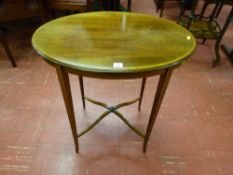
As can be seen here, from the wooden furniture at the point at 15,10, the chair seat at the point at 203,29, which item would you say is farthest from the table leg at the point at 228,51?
the wooden furniture at the point at 15,10

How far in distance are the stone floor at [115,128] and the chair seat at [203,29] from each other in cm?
36

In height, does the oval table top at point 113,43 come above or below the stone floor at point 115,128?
above

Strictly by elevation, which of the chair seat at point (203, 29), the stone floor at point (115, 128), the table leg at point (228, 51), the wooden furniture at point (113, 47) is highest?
the wooden furniture at point (113, 47)

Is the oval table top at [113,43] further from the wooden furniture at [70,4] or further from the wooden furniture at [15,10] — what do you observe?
the wooden furniture at [15,10]

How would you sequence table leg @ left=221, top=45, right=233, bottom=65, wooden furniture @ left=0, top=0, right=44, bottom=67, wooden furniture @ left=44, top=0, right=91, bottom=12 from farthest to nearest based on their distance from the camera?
table leg @ left=221, top=45, right=233, bottom=65 → wooden furniture @ left=44, top=0, right=91, bottom=12 → wooden furniture @ left=0, top=0, right=44, bottom=67

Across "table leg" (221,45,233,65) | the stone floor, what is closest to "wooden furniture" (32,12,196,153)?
the stone floor

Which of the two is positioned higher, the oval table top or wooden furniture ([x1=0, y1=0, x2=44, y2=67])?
the oval table top

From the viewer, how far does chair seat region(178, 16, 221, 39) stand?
2.05 meters

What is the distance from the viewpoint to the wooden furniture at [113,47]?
0.77m

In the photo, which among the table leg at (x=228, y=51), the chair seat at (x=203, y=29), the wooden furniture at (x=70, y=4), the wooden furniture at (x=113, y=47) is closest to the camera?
the wooden furniture at (x=113, y=47)

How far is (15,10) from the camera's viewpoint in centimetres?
179

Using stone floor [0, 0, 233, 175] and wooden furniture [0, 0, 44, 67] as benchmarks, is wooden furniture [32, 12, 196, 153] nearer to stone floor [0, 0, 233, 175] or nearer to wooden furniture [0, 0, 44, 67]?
stone floor [0, 0, 233, 175]

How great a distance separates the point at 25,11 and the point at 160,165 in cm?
173

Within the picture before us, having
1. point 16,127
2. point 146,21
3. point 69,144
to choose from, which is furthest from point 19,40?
point 146,21
